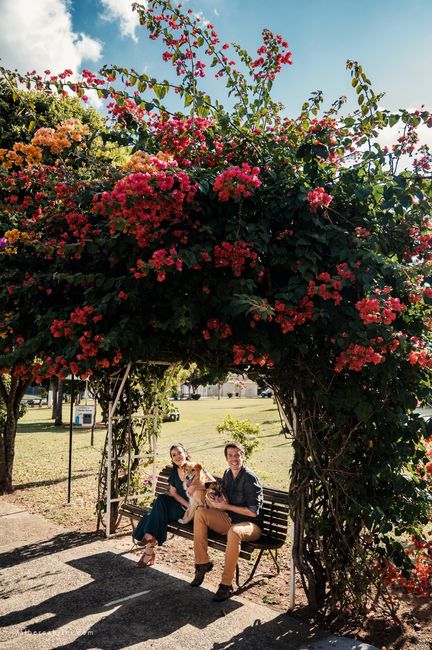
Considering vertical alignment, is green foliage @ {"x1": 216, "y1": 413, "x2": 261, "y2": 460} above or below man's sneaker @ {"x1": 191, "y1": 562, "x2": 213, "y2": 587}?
above

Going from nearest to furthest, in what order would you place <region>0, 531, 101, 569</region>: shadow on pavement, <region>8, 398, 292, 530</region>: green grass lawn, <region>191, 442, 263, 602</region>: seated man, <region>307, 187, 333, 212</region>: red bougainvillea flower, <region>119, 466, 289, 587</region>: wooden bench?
<region>307, 187, 333, 212</region>: red bougainvillea flower → <region>119, 466, 289, 587</region>: wooden bench → <region>191, 442, 263, 602</region>: seated man → <region>0, 531, 101, 569</region>: shadow on pavement → <region>8, 398, 292, 530</region>: green grass lawn

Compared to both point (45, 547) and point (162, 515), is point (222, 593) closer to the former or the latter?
point (162, 515)

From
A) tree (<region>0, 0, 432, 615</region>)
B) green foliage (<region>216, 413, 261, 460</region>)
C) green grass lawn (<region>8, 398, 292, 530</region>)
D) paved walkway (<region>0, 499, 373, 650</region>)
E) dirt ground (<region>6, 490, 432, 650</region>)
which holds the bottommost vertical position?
dirt ground (<region>6, 490, 432, 650</region>)

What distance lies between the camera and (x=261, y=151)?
4.45 meters

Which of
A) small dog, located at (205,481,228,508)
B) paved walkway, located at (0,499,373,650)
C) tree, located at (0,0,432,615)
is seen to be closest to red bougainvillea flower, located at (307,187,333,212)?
tree, located at (0,0,432,615)

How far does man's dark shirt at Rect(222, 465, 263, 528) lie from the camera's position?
486cm

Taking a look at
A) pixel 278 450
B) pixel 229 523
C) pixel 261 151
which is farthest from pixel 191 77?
pixel 278 450

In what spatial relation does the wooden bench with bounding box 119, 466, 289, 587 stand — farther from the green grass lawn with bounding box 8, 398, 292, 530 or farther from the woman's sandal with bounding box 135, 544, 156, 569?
the green grass lawn with bounding box 8, 398, 292, 530

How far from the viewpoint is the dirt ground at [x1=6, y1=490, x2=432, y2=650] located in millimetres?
3893

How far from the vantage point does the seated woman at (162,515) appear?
5305mm

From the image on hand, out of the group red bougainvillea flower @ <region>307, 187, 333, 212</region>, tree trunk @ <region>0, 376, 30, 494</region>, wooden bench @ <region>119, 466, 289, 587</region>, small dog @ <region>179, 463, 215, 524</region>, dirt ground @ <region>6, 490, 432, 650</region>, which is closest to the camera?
red bougainvillea flower @ <region>307, 187, 333, 212</region>

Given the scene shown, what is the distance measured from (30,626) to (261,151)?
4202mm

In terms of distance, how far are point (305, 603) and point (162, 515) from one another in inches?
64.3

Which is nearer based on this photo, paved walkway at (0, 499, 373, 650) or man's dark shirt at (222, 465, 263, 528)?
paved walkway at (0, 499, 373, 650)
